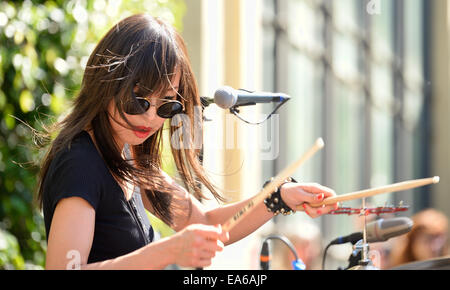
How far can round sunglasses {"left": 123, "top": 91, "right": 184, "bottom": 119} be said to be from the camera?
1.86m

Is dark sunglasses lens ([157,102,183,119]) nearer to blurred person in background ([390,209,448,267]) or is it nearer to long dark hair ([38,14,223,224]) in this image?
long dark hair ([38,14,223,224])

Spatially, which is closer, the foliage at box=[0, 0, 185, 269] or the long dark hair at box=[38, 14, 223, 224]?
the long dark hair at box=[38, 14, 223, 224]

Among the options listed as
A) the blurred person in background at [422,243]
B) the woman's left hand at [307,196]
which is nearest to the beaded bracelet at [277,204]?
the woman's left hand at [307,196]

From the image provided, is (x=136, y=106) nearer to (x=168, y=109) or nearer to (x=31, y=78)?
(x=168, y=109)

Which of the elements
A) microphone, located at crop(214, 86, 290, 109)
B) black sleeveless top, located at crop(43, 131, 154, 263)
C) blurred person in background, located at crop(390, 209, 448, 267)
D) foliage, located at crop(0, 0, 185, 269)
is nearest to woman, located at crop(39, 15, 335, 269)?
black sleeveless top, located at crop(43, 131, 154, 263)

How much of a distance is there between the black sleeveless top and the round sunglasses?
13cm

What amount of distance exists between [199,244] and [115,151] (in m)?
0.54

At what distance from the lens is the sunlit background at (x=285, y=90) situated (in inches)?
134

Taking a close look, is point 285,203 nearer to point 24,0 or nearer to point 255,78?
point 24,0

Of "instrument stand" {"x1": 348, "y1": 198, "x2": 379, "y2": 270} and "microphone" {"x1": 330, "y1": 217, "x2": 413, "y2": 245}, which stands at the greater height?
"microphone" {"x1": 330, "y1": 217, "x2": 413, "y2": 245}

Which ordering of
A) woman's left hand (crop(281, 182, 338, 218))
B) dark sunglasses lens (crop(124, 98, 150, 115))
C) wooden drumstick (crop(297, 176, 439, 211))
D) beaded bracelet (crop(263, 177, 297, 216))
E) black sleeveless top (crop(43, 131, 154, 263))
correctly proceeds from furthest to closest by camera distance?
beaded bracelet (crop(263, 177, 297, 216)) → woman's left hand (crop(281, 182, 338, 218)) → dark sunglasses lens (crop(124, 98, 150, 115)) → black sleeveless top (crop(43, 131, 154, 263)) → wooden drumstick (crop(297, 176, 439, 211))

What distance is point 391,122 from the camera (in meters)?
9.64

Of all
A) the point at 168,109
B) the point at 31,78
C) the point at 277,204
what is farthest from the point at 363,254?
the point at 31,78
